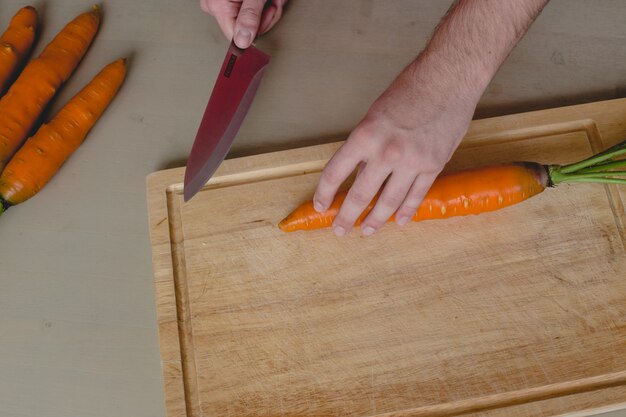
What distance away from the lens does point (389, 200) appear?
1.06 meters

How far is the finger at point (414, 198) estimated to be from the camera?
3.42ft

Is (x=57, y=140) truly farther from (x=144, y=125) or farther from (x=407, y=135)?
(x=407, y=135)

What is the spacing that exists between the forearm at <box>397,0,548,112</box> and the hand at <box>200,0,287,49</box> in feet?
1.22

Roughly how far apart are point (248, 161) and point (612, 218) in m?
0.86

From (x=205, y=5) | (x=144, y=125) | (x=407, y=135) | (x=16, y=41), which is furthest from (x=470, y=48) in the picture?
(x=16, y=41)

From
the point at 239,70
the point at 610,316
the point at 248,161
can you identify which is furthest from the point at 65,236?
the point at 610,316

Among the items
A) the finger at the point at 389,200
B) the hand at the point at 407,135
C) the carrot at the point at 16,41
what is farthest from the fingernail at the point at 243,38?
the carrot at the point at 16,41

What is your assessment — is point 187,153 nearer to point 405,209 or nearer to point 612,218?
point 405,209

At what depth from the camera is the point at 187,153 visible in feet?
4.34

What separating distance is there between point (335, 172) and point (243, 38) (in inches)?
14.9

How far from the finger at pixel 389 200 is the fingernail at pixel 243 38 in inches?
17.7

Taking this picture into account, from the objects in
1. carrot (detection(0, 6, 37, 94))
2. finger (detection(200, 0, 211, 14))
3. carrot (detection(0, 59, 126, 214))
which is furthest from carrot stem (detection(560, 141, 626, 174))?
carrot (detection(0, 6, 37, 94))

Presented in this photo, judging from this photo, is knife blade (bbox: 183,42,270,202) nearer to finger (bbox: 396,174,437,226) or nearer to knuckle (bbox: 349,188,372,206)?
knuckle (bbox: 349,188,372,206)

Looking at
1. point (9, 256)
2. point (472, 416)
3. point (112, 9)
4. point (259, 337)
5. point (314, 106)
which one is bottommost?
point (472, 416)
